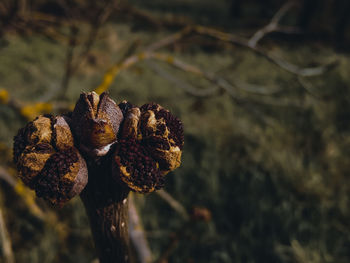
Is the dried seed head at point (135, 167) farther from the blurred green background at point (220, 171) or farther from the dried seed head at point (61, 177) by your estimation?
the blurred green background at point (220, 171)

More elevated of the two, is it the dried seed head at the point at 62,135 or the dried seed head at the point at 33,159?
the dried seed head at the point at 62,135

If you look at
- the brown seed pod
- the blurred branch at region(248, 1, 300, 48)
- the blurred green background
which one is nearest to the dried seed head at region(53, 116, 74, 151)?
the brown seed pod

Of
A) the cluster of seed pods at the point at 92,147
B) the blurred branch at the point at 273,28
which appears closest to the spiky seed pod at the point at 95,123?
the cluster of seed pods at the point at 92,147

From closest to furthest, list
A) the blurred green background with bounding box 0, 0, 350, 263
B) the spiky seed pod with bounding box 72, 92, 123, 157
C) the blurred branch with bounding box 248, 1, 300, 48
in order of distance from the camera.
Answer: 1. the spiky seed pod with bounding box 72, 92, 123, 157
2. the blurred green background with bounding box 0, 0, 350, 263
3. the blurred branch with bounding box 248, 1, 300, 48

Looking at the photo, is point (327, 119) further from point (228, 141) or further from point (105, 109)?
point (105, 109)

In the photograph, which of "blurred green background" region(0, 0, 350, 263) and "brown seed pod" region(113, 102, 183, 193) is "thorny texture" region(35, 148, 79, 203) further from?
"blurred green background" region(0, 0, 350, 263)

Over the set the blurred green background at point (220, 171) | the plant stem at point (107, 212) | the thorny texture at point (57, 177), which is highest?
the thorny texture at point (57, 177)

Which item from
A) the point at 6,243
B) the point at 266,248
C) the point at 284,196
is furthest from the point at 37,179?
the point at 284,196

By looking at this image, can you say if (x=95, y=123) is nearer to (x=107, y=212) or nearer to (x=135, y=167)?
(x=135, y=167)
